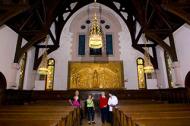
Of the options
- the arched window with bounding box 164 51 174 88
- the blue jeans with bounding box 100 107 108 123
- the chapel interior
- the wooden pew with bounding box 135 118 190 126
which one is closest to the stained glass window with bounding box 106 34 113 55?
the chapel interior

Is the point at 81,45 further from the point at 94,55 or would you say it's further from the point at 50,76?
the point at 50,76

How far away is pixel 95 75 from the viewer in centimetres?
1452

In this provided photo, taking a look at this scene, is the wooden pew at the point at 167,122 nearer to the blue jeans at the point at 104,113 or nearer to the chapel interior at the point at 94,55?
the blue jeans at the point at 104,113

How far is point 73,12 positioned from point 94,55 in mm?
4897

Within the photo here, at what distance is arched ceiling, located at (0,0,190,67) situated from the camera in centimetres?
807

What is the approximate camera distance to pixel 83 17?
659 inches

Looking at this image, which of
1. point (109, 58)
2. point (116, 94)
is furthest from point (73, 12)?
point (116, 94)

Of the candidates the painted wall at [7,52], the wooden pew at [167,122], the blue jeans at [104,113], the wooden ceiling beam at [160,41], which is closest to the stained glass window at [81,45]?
the painted wall at [7,52]

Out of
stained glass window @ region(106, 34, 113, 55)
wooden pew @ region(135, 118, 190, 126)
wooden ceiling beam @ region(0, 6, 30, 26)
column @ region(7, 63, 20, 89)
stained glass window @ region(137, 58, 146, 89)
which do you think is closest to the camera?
wooden pew @ region(135, 118, 190, 126)

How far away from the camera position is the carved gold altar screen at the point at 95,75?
1420 centimetres

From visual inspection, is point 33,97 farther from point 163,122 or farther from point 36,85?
point 163,122

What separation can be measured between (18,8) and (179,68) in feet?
33.8

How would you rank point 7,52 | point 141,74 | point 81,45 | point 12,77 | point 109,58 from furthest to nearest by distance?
point 81,45, point 109,58, point 141,74, point 12,77, point 7,52

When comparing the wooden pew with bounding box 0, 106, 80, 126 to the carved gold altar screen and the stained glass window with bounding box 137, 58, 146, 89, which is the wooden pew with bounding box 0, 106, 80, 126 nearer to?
A: the carved gold altar screen
